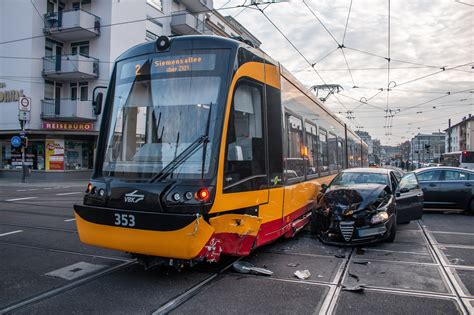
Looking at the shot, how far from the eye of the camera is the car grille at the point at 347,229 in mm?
7496

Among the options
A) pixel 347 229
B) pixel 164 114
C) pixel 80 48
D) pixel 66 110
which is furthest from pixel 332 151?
pixel 80 48

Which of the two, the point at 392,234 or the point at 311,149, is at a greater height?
the point at 311,149

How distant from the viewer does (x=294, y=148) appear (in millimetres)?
7797

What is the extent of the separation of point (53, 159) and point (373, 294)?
27.9m

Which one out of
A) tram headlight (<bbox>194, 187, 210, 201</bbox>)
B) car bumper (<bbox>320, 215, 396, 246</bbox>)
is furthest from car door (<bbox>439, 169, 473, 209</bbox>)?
tram headlight (<bbox>194, 187, 210, 201</bbox>)

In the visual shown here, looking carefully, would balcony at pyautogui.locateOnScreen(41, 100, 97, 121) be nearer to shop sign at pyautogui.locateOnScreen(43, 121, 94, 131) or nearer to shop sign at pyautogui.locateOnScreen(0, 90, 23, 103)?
shop sign at pyautogui.locateOnScreen(43, 121, 94, 131)

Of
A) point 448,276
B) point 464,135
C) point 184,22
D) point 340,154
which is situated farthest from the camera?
point 464,135

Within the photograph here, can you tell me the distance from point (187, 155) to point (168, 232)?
101 cm

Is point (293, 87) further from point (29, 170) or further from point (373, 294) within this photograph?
point (29, 170)

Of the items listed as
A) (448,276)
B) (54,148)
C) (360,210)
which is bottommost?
(448,276)

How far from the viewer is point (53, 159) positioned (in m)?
28.6

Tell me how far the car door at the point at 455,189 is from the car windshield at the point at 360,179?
4944mm

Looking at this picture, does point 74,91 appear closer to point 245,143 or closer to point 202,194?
point 245,143

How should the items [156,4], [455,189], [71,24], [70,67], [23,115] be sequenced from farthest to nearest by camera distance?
[156,4]
[70,67]
[71,24]
[23,115]
[455,189]
